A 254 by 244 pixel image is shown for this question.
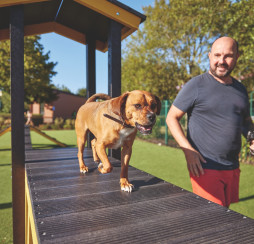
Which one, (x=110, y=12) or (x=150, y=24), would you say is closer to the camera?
(x=110, y=12)

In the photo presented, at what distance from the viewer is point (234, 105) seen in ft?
7.32

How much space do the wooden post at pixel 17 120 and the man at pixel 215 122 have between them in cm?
204

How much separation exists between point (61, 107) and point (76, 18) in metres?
29.8

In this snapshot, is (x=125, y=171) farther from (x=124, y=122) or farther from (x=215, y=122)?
(x=215, y=122)

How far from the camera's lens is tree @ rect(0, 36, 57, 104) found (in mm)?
22739

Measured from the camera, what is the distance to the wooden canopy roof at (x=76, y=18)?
9.92 ft

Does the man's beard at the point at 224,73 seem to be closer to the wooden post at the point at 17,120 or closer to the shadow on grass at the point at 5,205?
the wooden post at the point at 17,120

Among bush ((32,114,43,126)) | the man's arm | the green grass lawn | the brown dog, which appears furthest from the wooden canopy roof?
bush ((32,114,43,126))

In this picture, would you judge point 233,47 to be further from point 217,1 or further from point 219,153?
point 217,1

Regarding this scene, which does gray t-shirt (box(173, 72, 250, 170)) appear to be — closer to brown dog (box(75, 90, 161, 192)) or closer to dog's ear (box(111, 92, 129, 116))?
brown dog (box(75, 90, 161, 192))

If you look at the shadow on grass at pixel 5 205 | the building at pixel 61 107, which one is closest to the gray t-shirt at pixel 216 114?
the shadow on grass at pixel 5 205

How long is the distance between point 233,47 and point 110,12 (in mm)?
1768

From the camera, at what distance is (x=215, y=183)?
88.5 inches

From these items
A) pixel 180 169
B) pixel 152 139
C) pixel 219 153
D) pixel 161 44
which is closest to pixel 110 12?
pixel 219 153
